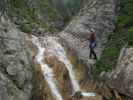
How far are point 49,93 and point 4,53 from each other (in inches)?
123

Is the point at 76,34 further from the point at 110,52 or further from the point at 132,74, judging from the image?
the point at 132,74

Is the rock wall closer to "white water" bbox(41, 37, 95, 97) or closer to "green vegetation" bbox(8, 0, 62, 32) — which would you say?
"white water" bbox(41, 37, 95, 97)

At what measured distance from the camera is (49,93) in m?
14.0

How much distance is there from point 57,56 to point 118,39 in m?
3.81

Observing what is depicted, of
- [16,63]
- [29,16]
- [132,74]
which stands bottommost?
[132,74]

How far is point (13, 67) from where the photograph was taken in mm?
12508

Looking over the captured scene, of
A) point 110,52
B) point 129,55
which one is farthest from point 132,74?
point 110,52

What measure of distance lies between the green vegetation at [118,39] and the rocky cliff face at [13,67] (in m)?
3.96

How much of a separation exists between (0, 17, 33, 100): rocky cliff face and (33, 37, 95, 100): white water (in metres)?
1.52

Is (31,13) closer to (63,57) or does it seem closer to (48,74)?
(63,57)

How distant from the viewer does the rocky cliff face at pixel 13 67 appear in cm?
1173

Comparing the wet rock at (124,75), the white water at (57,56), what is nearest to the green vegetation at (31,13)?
the white water at (57,56)

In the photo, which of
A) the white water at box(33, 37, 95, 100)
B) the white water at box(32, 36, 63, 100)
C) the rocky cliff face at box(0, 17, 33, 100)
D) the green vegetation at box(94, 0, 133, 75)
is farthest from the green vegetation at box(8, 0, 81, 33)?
the rocky cliff face at box(0, 17, 33, 100)

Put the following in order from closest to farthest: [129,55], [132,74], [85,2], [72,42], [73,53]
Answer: [132,74] → [129,55] → [73,53] → [72,42] → [85,2]
